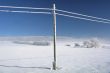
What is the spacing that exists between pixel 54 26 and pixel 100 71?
2.27 metres

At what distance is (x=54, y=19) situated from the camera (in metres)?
7.81

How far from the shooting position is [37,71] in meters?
7.12

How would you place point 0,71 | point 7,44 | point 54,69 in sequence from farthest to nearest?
point 7,44 → point 54,69 → point 0,71

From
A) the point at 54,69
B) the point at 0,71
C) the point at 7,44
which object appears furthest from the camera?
the point at 7,44

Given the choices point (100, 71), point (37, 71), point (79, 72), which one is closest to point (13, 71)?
point (37, 71)

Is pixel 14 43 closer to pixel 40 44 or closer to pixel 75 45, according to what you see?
pixel 40 44

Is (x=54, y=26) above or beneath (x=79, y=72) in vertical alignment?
above

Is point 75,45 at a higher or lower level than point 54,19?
lower

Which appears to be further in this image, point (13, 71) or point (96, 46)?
point (96, 46)

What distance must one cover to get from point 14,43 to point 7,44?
1137 mm

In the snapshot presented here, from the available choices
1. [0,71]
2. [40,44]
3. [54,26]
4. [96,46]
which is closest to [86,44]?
[96,46]

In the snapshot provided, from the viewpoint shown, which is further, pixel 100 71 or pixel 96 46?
pixel 96 46

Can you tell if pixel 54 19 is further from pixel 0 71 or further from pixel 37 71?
pixel 0 71

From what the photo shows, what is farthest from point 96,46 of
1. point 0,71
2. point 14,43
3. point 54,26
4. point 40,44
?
point 0,71
